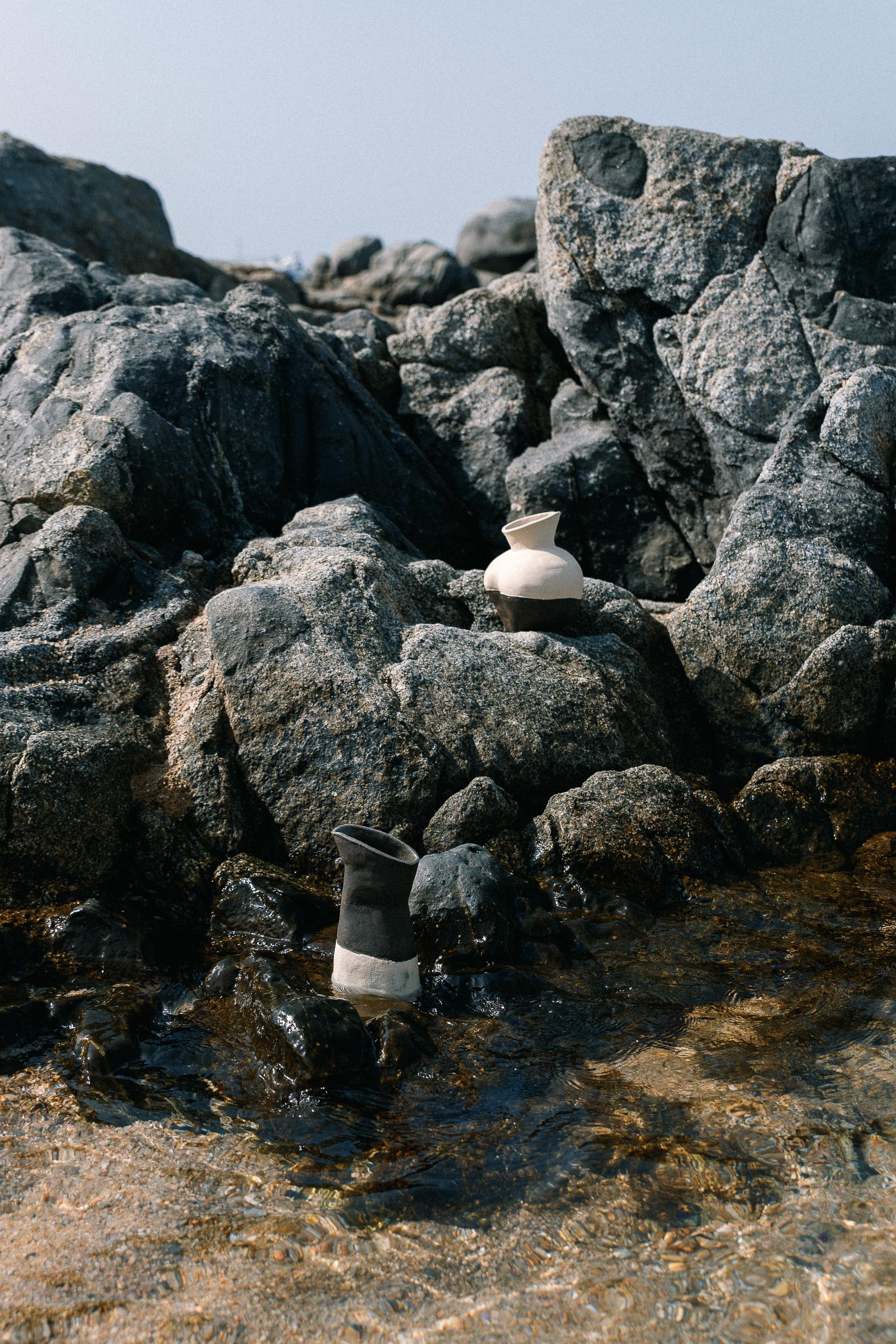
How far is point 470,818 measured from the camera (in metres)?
7.48

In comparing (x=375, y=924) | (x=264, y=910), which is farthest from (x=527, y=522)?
(x=375, y=924)

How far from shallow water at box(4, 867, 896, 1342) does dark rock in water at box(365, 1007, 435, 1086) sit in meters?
0.07

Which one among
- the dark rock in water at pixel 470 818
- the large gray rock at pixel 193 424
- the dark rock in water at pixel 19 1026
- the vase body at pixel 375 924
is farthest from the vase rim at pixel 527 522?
the dark rock in water at pixel 19 1026

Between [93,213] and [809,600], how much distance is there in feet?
73.1

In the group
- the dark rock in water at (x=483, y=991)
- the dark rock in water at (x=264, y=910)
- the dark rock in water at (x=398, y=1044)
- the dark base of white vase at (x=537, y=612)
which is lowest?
the dark rock in water at (x=264, y=910)

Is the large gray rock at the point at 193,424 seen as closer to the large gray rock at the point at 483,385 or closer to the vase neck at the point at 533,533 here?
the large gray rock at the point at 483,385

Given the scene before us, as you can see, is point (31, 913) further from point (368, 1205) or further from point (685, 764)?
point (685, 764)

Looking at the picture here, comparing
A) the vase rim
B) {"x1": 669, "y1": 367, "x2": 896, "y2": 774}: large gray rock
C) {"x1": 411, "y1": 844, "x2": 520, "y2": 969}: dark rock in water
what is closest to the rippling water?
{"x1": 411, "y1": 844, "x2": 520, "y2": 969}: dark rock in water

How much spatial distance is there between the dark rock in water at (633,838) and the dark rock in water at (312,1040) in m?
2.42

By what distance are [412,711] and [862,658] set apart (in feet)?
14.0

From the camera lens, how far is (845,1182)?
4117 millimetres

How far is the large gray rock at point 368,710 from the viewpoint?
765cm

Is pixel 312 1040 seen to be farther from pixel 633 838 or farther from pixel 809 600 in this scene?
pixel 809 600

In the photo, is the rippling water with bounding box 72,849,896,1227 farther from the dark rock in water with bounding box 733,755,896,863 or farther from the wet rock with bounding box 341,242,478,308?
the wet rock with bounding box 341,242,478,308
